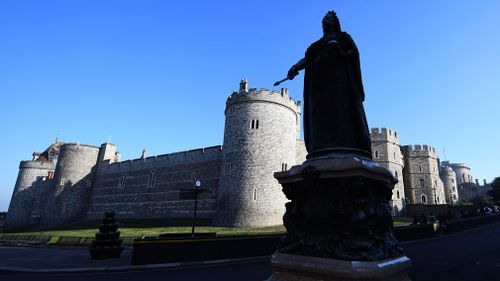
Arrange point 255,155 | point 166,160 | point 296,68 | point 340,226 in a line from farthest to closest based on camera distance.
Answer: point 166,160 → point 255,155 → point 296,68 → point 340,226

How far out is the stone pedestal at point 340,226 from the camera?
3.05m

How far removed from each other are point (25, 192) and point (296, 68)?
6281 cm

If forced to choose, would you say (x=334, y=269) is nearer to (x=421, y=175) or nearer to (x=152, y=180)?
(x=152, y=180)

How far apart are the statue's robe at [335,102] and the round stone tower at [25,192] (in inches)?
2405

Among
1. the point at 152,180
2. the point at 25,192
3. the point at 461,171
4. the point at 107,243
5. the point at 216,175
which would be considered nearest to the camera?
the point at 107,243

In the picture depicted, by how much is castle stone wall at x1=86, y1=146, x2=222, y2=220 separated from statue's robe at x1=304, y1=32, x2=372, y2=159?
24.9 m

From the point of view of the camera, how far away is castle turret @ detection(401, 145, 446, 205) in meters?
43.2

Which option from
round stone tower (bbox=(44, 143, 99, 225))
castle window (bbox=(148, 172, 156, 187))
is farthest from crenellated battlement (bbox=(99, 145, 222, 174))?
round stone tower (bbox=(44, 143, 99, 225))

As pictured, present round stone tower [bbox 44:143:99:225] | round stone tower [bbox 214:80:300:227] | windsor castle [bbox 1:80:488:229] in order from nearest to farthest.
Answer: round stone tower [bbox 214:80:300:227], windsor castle [bbox 1:80:488:229], round stone tower [bbox 44:143:99:225]

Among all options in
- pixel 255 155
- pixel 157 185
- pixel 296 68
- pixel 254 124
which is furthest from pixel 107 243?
pixel 157 185

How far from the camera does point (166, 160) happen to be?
3859cm

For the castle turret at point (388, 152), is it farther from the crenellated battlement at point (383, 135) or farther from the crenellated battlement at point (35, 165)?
the crenellated battlement at point (35, 165)

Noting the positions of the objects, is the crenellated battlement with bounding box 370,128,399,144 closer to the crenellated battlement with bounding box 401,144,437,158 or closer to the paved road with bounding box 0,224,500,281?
the crenellated battlement with bounding box 401,144,437,158

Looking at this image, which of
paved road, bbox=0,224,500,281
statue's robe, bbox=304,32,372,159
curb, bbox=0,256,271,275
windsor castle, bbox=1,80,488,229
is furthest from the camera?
windsor castle, bbox=1,80,488,229
